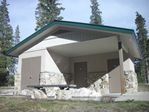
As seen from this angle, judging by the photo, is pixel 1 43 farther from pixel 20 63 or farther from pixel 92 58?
pixel 92 58

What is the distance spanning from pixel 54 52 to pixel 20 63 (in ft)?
9.27

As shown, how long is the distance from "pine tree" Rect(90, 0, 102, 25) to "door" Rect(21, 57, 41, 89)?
26453 millimetres

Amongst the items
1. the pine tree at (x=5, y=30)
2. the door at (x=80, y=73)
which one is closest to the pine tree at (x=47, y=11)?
the pine tree at (x=5, y=30)

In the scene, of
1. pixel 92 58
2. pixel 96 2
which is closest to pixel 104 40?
pixel 92 58

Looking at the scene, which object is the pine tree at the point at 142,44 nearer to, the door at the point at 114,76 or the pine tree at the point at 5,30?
the pine tree at the point at 5,30

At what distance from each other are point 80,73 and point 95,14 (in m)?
26.6

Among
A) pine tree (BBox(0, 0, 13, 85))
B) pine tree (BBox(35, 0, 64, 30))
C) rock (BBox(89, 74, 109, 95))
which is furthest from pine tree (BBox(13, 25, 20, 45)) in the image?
rock (BBox(89, 74, 109, 95))

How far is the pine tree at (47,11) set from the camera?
101 ft

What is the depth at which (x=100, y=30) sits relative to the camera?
36.0 feet

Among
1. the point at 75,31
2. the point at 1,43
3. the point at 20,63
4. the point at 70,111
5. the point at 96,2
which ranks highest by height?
the point at 96,2

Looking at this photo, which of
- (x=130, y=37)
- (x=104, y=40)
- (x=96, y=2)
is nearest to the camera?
(x=130, y=37)

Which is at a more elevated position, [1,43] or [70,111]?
[1,43]

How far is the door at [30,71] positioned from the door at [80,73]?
3.69 m

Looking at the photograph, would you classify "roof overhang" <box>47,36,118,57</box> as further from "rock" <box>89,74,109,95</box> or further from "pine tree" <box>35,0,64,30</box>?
"pine tree" <box>35,0,64,30</box>
